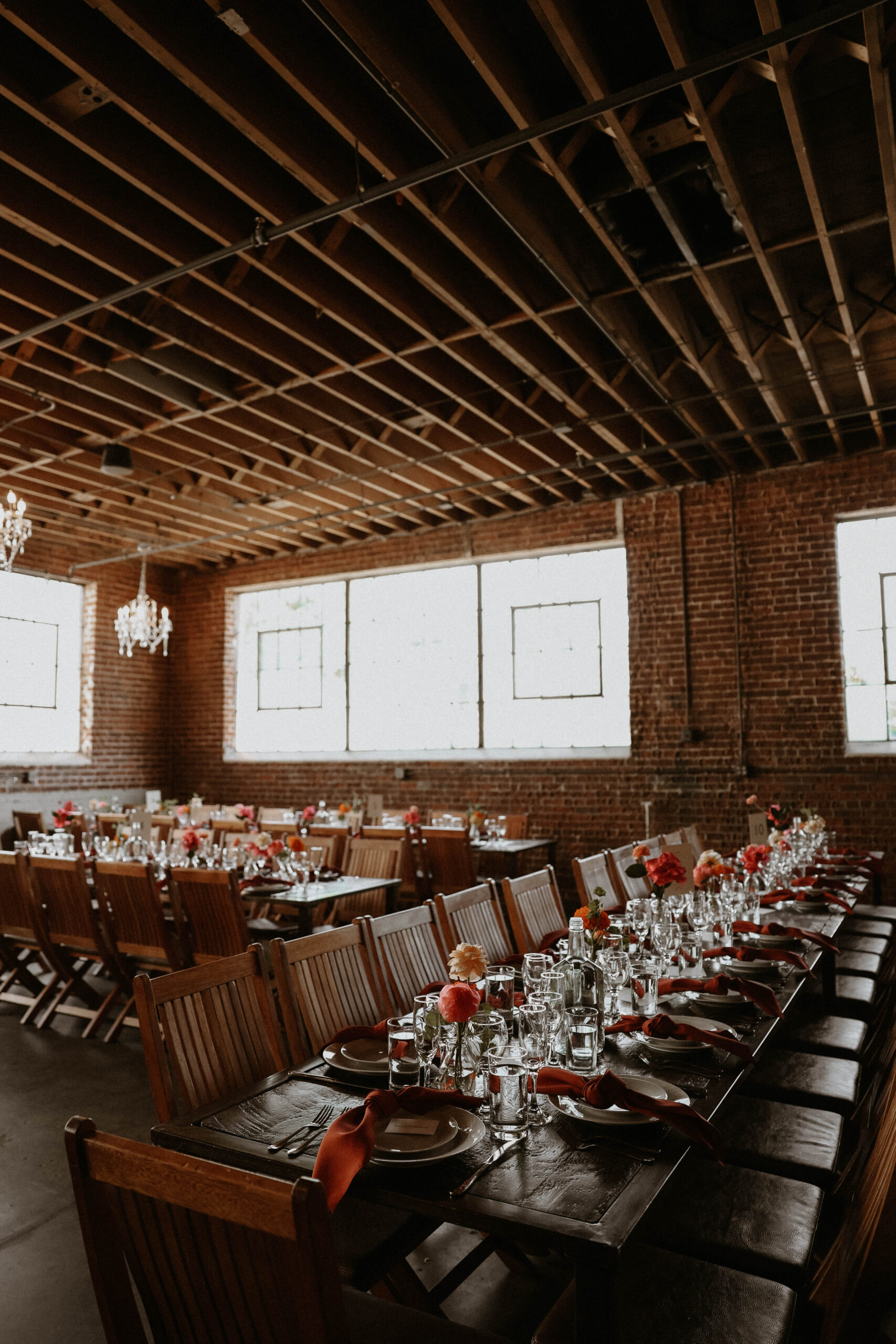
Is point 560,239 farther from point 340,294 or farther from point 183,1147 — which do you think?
point 183,1147

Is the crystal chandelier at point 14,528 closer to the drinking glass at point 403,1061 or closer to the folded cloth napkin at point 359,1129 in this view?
the drinking glass at point 403,1061

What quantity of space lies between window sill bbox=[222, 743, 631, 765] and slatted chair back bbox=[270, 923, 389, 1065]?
6.03 metres

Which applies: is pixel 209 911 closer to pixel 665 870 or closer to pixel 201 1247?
pixel 665 870

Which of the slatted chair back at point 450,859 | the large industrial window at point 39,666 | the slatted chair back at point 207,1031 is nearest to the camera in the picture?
the slatted chair back at point 207,1031

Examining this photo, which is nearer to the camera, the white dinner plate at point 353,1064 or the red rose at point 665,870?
the white dinner plate at point 353,1064

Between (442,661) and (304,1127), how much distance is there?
→ 824 cm

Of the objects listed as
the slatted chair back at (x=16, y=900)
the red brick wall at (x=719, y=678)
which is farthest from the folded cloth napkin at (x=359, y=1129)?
the red brick wall at (x=719, y=678)

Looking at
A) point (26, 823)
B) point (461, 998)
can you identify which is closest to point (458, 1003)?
point (461, 998)

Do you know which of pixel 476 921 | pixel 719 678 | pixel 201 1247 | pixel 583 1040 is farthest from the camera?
pixel 719 678

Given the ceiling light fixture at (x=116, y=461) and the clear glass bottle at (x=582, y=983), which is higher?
the ceiling light fixture at (x=116, y=461)

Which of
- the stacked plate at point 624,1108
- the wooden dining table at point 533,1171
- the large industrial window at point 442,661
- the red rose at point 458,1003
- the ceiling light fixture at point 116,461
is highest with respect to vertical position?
the ceiling light fixture at point 116,461

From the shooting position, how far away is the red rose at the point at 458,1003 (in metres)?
1.94

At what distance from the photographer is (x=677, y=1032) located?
2334mm

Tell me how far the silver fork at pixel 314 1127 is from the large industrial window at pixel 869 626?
6.94 m
